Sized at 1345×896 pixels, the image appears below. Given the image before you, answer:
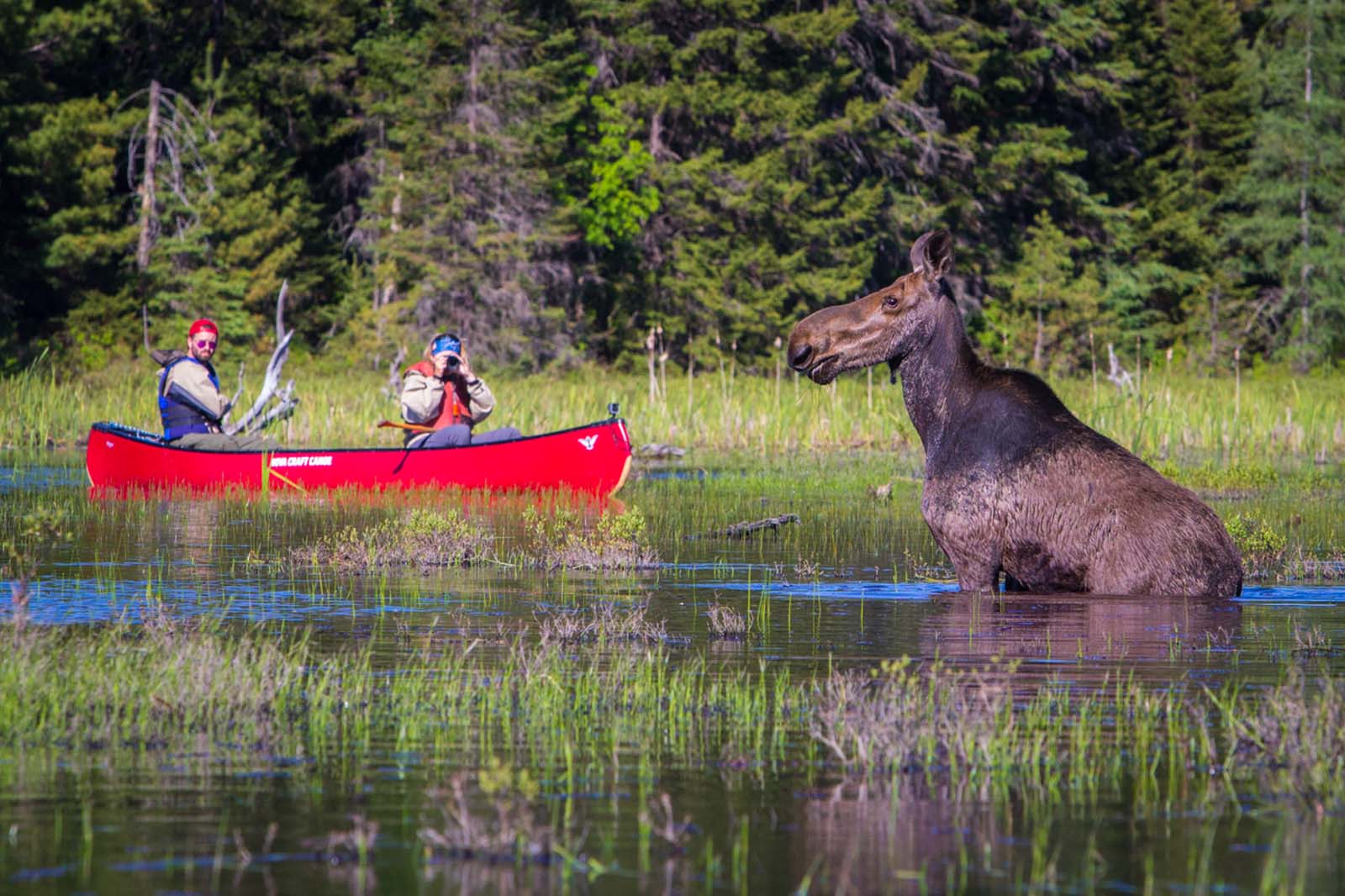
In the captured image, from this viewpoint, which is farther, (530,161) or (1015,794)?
(530,161)

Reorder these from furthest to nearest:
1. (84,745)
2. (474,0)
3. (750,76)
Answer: (750,76), (474,0), (84,745)

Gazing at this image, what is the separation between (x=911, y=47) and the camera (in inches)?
1859

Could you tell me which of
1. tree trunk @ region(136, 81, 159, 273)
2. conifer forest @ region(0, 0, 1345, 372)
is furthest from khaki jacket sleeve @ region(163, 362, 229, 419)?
tree trunk @ region(136, 81, 159, 273)

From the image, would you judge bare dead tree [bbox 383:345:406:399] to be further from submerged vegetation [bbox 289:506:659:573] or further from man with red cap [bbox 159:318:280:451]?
submerged vegetation [bbox 289:506:659:573]

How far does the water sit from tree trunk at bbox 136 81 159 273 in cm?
2916

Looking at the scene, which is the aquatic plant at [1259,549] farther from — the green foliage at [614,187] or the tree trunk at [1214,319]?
the tree trunk at [1214,319]

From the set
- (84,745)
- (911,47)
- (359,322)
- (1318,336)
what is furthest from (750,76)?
(84,745)

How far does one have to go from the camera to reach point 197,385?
19.3 metres

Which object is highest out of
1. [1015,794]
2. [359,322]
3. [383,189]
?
[383,189]

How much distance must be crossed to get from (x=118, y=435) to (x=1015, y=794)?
14.3 m

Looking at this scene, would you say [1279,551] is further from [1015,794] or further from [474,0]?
[474,0]

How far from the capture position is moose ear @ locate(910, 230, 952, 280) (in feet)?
34.6

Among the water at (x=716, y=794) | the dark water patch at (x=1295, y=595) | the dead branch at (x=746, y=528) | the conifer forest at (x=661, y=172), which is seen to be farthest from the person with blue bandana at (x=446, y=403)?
the conifer forest at (x=661, y=172)

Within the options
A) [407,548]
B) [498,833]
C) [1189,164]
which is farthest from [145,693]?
[1189,164]
